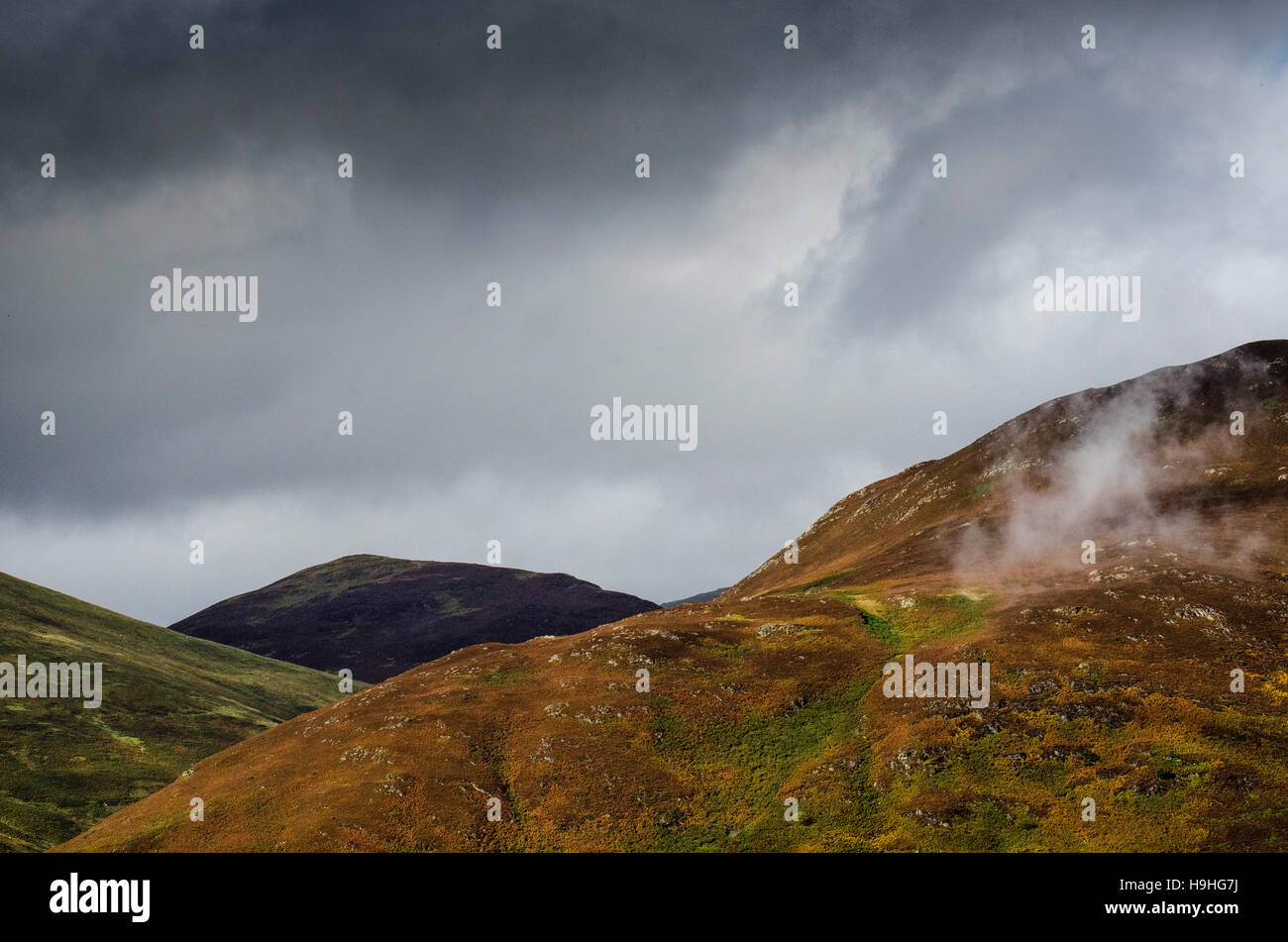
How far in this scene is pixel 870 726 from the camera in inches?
2426

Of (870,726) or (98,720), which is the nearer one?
(870,726)

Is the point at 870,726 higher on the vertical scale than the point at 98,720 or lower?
higher

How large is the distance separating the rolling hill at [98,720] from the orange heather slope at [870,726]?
54256 millimetres

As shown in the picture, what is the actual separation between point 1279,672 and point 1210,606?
32.5 ft

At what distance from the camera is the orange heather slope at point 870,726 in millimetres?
50000

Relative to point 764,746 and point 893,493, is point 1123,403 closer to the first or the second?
point 893,493

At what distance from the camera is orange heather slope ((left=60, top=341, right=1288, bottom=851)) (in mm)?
50000

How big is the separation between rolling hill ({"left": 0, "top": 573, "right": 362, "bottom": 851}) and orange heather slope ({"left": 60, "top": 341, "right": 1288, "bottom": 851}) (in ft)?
178

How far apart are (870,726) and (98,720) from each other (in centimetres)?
13511

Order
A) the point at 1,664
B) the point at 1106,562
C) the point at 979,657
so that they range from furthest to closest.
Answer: the point at 1,664
the point at 1106,562
the point at 979,657

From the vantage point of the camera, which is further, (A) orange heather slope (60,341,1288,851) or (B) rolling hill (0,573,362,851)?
(B) rolling hill (0,573,362,851)

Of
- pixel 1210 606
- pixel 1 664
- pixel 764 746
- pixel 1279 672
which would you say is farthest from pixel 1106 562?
pixel 1 664

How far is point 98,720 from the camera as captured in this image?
136 metres

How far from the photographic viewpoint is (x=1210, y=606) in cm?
6844
